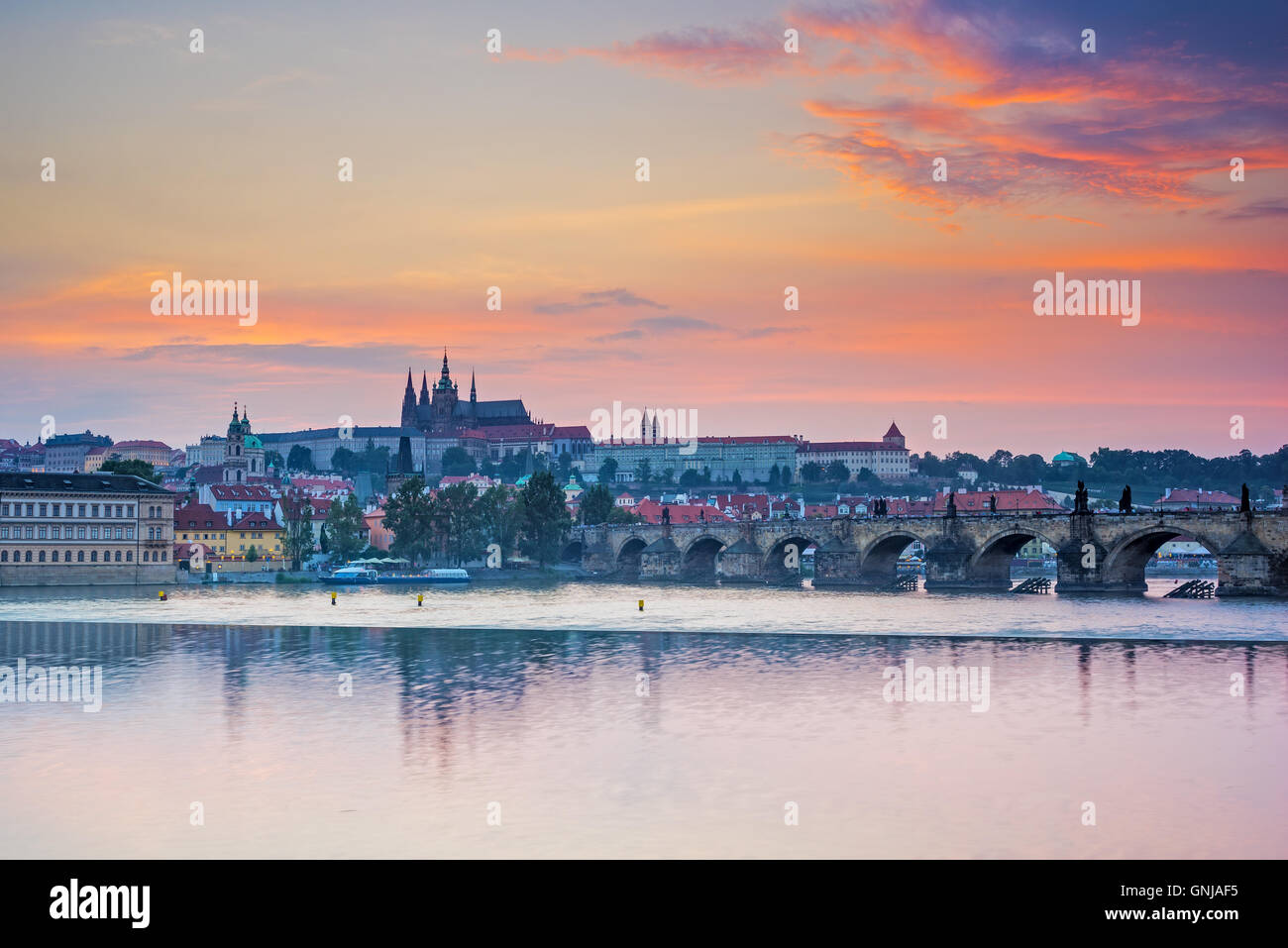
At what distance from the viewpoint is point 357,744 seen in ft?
88.7

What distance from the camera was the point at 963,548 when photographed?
88.0m

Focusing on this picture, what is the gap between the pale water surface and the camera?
20.0 m

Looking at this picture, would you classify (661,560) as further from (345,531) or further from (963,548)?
(963,548)

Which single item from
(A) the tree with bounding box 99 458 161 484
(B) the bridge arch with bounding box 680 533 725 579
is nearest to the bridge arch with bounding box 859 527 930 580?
(B) the bridge arch with bounding box 680 533 725 579

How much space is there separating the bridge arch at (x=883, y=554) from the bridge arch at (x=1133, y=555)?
1708cm

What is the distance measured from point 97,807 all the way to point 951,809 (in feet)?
45.1

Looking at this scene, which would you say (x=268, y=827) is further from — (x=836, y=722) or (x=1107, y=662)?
(x=1107, y=662)

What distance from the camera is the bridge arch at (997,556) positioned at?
284ft

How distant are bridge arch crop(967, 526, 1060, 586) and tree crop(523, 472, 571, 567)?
52.5m

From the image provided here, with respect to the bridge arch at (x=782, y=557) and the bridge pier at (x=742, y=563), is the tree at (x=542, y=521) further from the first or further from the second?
the bridge arch at (x=782, y=557)

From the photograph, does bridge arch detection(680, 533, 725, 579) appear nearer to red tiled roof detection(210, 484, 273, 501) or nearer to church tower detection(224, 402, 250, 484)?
red tiled roof detection(210, 484, 273, 501)

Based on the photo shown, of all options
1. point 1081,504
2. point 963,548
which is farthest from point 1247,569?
point 963,548
